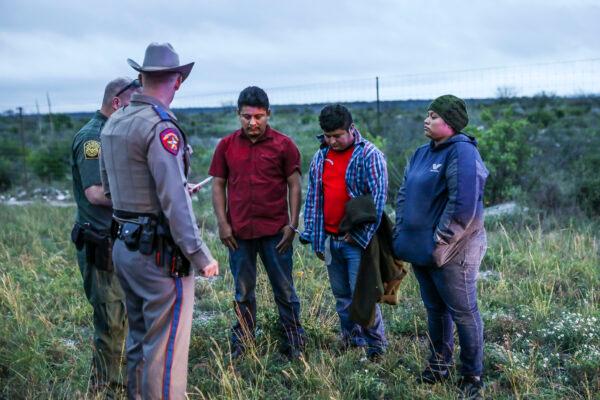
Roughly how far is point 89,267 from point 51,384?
3.05ft

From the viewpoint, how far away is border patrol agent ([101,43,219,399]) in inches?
125

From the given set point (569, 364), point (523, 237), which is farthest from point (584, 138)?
point (569, 364)

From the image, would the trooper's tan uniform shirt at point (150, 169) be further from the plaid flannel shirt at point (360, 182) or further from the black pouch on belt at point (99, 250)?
the plaid flannel shirt at point (360, 182)

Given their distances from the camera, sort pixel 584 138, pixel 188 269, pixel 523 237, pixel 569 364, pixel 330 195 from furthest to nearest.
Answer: pixel 584 138 < pixel 523 237 < pixel 330 195 < pixel 569 364 < pixel 188 269

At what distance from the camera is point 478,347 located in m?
3.98

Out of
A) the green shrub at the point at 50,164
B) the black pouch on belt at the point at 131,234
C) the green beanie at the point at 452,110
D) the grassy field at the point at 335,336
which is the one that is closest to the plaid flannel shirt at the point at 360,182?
the green beanie at the point at 452,110

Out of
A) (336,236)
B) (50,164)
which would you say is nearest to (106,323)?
(336,236)

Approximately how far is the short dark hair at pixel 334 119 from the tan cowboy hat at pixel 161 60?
131cm

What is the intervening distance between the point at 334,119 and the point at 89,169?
64.7 inches

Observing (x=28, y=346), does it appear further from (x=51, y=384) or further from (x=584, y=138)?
(x=584, y=138)

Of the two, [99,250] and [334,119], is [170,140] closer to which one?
[99,250]

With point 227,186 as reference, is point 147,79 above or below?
above

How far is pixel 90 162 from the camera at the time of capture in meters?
3.94

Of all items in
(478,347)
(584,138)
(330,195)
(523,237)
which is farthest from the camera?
(584,138)
